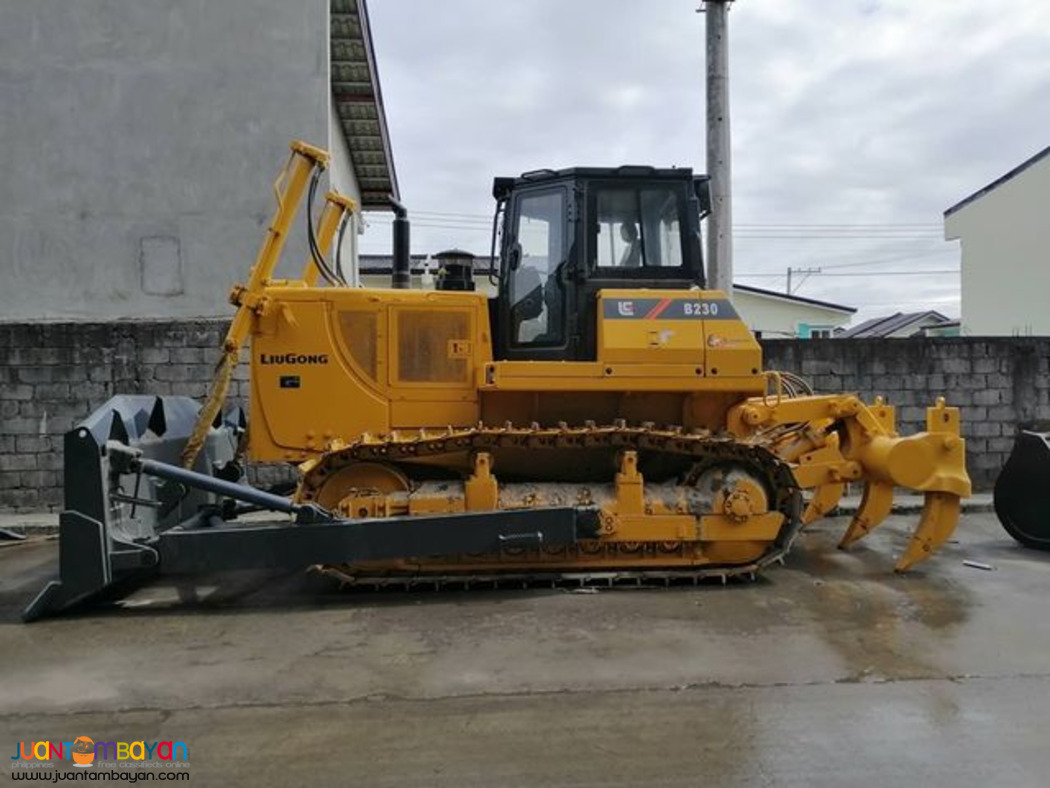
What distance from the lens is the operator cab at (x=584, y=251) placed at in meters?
5.81

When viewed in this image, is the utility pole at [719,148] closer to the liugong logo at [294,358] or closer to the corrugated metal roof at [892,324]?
the liugong logo at [294,358]

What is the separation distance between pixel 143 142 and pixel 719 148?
24.8ft

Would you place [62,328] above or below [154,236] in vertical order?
below

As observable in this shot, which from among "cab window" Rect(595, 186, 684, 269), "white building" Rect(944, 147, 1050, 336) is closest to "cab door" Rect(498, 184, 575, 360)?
"cab window" Rect(595, 186, 684, 269)

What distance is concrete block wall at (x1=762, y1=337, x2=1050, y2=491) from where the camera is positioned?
9.44 metres

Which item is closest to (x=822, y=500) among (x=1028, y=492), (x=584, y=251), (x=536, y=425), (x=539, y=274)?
(x=1028, y=492)

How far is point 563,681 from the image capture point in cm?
385

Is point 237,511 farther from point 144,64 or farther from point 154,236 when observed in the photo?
point 144,64

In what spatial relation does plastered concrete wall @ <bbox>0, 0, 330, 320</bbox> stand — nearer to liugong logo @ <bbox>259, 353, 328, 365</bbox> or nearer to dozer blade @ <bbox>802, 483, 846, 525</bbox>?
liugong logo @ <bbox>259, 353, 328, 365</bbox>

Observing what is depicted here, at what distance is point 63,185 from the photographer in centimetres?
1102

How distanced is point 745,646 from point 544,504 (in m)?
1.63

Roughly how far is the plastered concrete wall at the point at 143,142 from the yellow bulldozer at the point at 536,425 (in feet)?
18.6

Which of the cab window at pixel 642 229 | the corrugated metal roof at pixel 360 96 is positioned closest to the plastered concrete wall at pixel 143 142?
the corrugated metal roof at pixel 360 96

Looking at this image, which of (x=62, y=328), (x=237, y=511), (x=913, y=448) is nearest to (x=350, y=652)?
(x=237, y=511)
